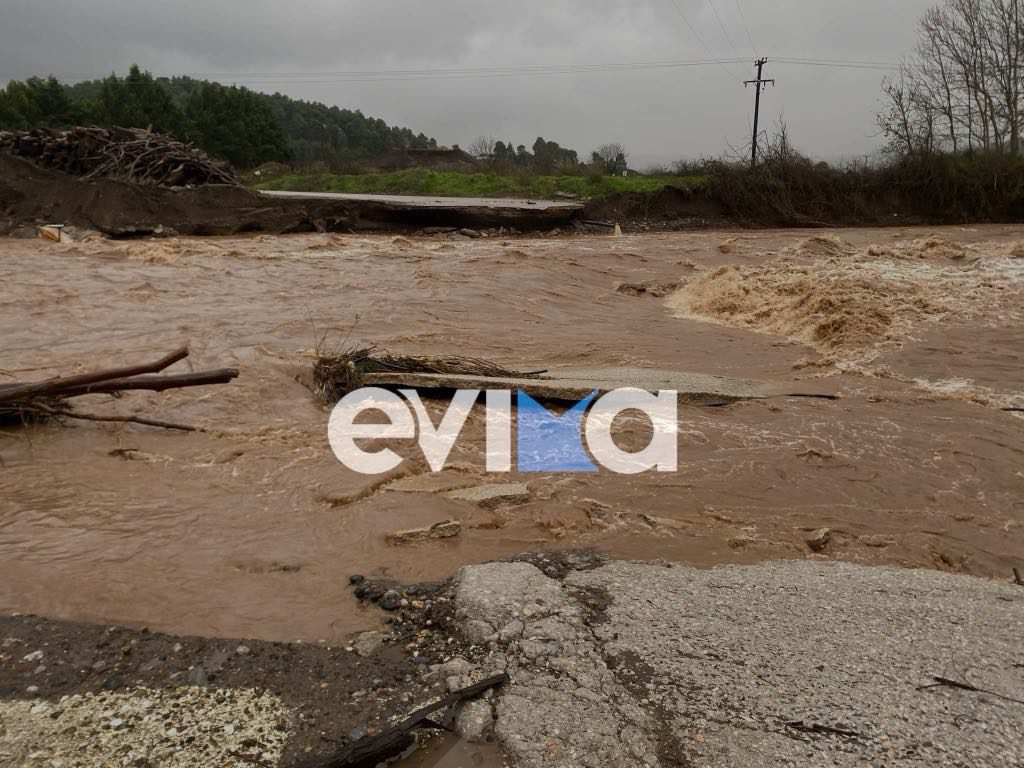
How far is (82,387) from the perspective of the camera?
5891mm

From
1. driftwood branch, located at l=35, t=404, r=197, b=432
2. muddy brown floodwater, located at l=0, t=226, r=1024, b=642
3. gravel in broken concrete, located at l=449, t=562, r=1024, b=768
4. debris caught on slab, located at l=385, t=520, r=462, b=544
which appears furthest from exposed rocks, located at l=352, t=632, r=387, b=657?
driftwood branch, located at l=35, t=404, r=197, b=432

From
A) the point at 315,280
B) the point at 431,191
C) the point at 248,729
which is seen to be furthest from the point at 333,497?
the point at 431,191

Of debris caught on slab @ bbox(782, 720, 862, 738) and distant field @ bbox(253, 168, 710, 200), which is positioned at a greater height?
distant field @ bbox(253, 168, 710, 200)

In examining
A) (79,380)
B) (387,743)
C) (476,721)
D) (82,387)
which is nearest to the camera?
(387,743)

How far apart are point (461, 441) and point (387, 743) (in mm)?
4094

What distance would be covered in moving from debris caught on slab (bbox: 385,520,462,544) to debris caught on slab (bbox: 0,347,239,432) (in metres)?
2.12

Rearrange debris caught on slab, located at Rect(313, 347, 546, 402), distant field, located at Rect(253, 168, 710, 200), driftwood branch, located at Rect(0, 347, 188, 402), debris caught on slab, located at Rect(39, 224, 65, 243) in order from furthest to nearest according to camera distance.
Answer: distant field, located at Rect(253, 168, 710, 200)
debris caught on slab, located at Rect(39, 224, 65, 243)
debris caught on slab, located at Rect(313, 347, 546, 402)
driftwood branch, located at Rect(0, 347, 188, 402)

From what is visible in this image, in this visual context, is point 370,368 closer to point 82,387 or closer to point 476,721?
point 82,387

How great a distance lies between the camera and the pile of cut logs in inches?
810

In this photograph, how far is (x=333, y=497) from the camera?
17.8ft

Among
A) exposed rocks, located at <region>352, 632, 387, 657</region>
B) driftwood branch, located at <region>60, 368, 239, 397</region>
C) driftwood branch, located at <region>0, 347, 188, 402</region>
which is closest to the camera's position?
exposed rocks, located at <region>352, 632, 387, 657</region>

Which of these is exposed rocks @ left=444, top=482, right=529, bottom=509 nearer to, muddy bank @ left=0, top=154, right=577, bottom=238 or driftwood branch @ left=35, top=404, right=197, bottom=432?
driftwood branch @ left=35, top=404, right=197, bottom=432

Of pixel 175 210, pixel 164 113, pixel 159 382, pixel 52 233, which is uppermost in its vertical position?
pixel 164 113

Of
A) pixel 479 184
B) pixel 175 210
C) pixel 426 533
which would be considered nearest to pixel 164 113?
pixel 479 184
